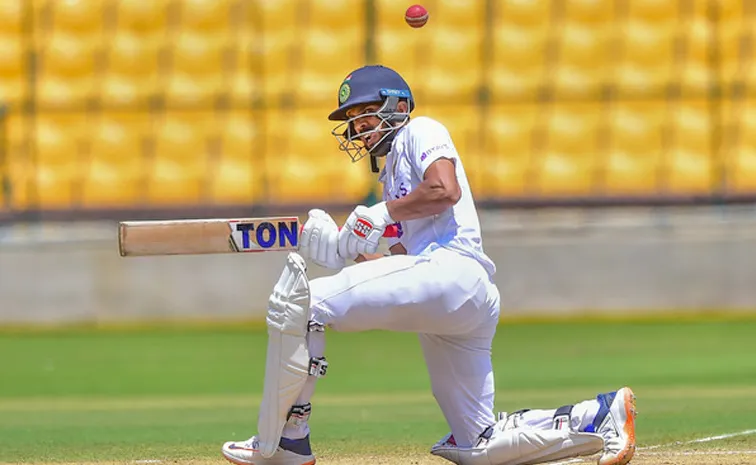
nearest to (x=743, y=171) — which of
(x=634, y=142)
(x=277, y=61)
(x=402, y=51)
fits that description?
(x=634, y=142)

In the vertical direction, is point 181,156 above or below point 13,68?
below

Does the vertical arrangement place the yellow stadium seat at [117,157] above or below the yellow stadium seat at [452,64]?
below

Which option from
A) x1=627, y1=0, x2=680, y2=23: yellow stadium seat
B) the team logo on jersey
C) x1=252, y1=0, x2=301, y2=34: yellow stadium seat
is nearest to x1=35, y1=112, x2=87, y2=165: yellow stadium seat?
x1=252, y1=0, x2=301, y2=34: yellow stadium seat

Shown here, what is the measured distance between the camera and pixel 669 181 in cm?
1480

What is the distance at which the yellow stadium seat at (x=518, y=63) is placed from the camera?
15.0 meters

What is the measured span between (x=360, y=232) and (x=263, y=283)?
8.32 meters

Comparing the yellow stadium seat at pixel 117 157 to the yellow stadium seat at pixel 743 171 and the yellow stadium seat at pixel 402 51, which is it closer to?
the yellow stadium seat at pixel 402 51

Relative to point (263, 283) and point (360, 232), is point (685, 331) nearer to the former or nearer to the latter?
point (263, 283)

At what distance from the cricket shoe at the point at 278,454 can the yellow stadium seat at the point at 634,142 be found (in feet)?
32.1

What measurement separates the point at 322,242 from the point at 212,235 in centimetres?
48

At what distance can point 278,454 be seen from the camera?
553cm

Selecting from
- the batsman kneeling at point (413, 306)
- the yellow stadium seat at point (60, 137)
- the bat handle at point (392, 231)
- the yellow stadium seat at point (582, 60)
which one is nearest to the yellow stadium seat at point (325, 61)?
the yellow stadium seat at point (582, 60)

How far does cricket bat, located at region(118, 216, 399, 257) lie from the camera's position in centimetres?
570

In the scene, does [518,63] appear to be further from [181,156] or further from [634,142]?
[181,156]
